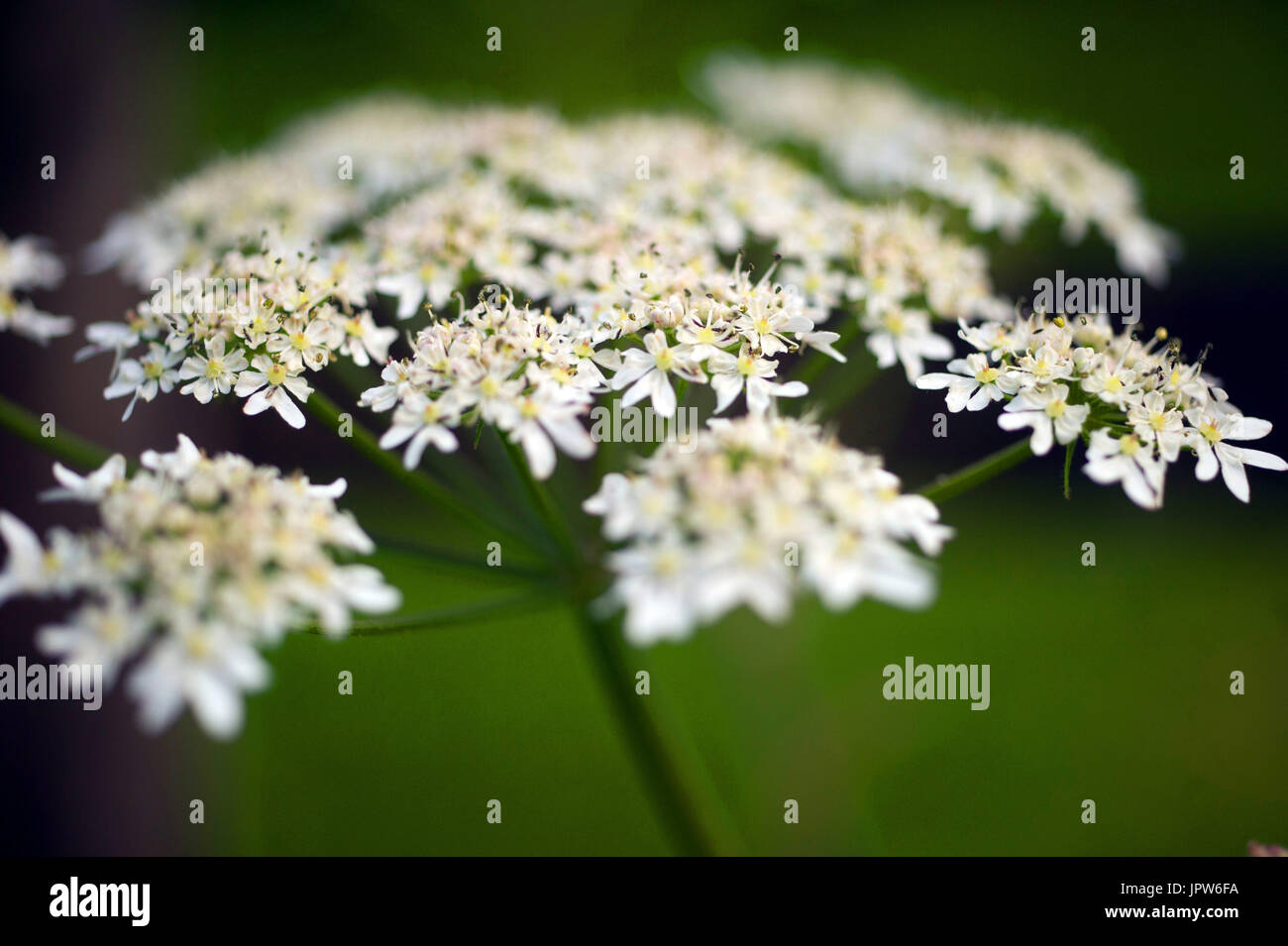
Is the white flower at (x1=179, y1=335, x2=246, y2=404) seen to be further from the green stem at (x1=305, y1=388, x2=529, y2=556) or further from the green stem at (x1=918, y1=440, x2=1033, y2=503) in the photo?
the green stem at (x1=918, y1=440, x2=1033, y2=503)

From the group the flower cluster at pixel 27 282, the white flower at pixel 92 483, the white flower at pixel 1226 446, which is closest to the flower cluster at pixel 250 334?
the white flower at pixel 92 483

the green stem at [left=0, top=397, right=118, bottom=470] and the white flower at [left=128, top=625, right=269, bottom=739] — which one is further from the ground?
the green stem at [left=0, top=397, right=118, bottom=470]

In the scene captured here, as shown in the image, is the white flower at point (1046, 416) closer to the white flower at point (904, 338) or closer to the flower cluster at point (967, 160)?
the white flower at point (904, 338)

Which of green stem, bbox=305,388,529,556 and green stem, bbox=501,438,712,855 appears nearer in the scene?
green stem, bbox=501,438,712,855

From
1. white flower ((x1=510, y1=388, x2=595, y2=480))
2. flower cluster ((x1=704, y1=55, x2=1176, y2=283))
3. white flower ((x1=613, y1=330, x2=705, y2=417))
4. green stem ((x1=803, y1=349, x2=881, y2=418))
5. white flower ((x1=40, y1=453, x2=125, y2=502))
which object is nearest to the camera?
white flower ((x1=40, y1=453, x2=125, y2=502))

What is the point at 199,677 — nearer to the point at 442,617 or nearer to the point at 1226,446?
the point at 442,617

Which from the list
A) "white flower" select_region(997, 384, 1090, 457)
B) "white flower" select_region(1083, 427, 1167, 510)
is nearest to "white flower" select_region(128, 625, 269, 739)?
"white flower" select_region(997, 384, 1090, 457)
